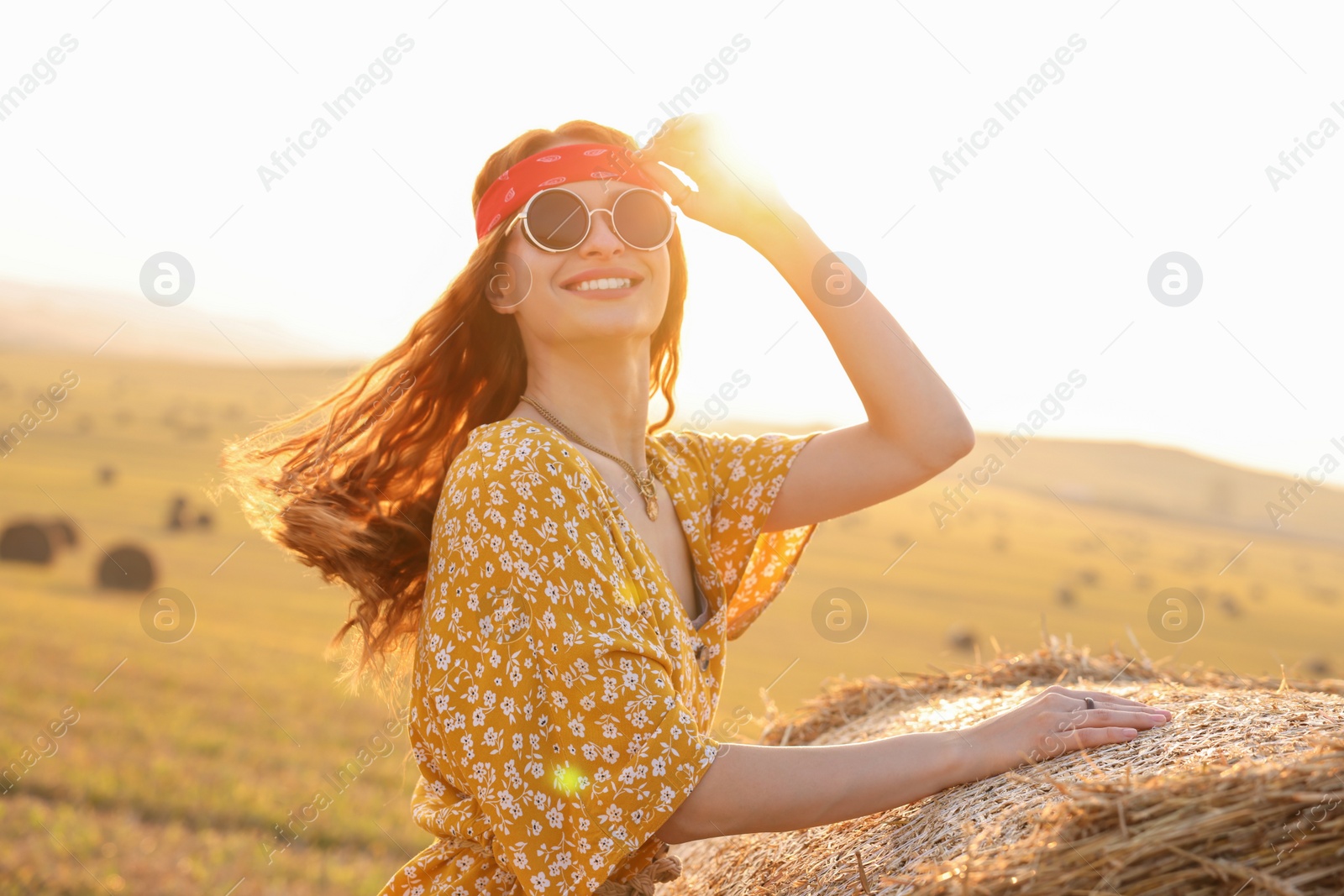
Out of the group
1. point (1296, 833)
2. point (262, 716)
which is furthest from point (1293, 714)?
point (262, 716)

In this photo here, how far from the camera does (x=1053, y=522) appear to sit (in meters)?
46.0

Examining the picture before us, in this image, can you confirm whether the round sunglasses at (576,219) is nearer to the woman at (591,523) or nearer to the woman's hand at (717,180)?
the woman at (591,523)

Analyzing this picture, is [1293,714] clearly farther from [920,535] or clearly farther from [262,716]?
[920,535]

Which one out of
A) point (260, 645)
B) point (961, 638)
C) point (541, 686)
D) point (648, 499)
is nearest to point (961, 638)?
point (961, 638)

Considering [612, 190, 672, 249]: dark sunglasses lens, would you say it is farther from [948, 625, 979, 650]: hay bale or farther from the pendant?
[948, 625, 979, 650]: hay bale

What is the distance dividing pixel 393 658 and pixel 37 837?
495 cm

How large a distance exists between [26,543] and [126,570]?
2.71 metres

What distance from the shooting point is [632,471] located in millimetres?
3051

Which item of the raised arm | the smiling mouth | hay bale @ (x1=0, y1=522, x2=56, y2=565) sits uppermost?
the raised arm

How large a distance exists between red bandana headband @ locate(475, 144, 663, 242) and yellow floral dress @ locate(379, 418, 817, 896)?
0.80 metres

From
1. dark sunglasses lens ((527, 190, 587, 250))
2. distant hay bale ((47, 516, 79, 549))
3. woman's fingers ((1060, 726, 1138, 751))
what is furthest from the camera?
distant hay bale ((47, 516, 79, 549))

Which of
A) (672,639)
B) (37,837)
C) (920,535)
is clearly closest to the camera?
(672,639)

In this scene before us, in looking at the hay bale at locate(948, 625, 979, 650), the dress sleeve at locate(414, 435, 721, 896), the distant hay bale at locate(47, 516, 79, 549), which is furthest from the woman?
the distant hay bale at locate(47, 516, 79, 549)

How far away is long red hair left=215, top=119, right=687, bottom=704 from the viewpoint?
2.92 m
